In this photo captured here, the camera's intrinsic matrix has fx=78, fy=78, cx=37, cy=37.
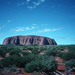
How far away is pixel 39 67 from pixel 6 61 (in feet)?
11.7

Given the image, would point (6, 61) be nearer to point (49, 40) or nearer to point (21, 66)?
point (21, 66)

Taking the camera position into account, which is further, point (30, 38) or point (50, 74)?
point (30, 38)

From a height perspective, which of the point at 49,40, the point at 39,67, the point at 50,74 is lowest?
the point at 50,74

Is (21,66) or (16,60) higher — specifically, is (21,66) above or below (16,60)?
below

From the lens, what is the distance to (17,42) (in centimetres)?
10162

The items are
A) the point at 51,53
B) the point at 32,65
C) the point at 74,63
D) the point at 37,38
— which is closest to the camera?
the point at 32,65

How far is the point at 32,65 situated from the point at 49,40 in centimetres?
9529

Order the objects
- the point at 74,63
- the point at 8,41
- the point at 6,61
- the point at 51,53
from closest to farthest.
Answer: the point at 74,63 → the point at 6,61 → the point at 51,53 → the point at 8,41

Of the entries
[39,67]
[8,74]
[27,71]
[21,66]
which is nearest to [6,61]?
[21,66]

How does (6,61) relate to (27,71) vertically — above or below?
above

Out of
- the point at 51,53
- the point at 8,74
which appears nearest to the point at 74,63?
the point at 8,74

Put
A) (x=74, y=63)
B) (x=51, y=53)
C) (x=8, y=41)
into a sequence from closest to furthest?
(x=74, y=63), (x=51, y=53), (x=8, y=41)

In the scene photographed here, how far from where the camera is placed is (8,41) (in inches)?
3925

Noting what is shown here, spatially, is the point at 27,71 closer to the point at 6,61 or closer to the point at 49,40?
the point at 6,61
